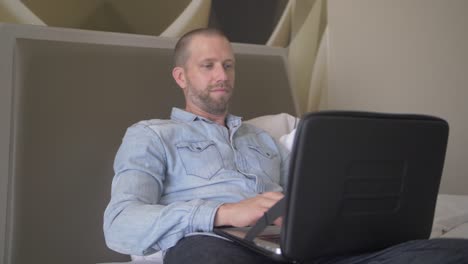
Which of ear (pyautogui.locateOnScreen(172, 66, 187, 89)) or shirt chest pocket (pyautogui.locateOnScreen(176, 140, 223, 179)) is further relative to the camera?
ear (pyautogui.locateOnScreen(172, 66, 187, 89))

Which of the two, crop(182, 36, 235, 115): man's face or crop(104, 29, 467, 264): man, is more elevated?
crop(182, 36, 235, 115): man's face

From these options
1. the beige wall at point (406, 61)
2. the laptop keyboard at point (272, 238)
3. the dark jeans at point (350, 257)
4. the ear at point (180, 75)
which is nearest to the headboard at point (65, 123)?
the ear at point (180, 75)

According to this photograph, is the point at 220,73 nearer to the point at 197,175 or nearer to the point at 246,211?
the point at 197,175

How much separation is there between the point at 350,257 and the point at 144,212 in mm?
400

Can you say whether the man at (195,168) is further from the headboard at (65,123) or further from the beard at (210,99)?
the headboard at (65,123)

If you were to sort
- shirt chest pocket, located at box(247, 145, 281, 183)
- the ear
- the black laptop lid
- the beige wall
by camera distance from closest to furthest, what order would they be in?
1. the black laptop lid
2. shirt chest pocket, located at box(247, 145, 281, 183)
3. the ear
4. the beige wall

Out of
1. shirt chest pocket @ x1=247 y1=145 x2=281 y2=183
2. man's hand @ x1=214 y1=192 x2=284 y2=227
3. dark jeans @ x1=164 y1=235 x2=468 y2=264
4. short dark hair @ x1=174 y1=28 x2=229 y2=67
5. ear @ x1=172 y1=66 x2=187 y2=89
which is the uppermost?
short dark hair @ x1=174 y1=28 x2=229 y2=67

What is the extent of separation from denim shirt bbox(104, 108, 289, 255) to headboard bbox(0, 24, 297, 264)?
0.25m

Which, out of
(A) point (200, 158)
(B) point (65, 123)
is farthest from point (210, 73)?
(B) point (65, 123)

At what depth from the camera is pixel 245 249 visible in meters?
0.88

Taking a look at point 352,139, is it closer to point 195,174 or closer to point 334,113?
point 334,113

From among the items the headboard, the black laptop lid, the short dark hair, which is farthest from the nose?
the black laptop lid

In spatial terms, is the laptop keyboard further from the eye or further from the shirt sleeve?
the eye

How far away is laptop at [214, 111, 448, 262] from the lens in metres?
0.69
